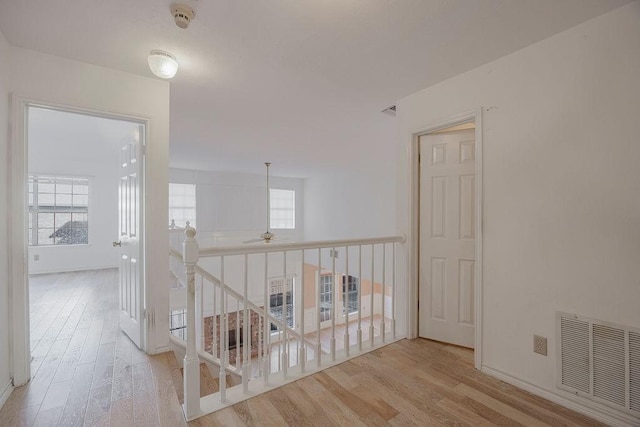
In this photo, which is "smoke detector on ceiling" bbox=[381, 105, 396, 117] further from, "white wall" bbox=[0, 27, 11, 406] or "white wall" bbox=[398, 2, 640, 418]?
"white wall" bbox=[0, 27, 11, 406]

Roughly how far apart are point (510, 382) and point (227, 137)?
416 centimetres

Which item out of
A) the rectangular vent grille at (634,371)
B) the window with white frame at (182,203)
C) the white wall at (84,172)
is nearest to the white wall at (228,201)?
the window with white frame at (182,203)

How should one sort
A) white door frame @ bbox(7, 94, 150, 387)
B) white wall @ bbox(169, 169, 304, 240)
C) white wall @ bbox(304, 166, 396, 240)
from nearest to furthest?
white door frame @ bbox(7, 94, 150, 387) → white wall @ bbox(304, 166, 396, 240) → white wall @ bbox(169, 169, 304, 240)

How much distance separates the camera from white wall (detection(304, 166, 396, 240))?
21.1ft

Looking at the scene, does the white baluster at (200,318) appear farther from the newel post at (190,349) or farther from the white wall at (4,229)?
the white wall at (4,229)

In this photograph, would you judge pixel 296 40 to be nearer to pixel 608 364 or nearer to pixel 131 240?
pixel 131 240

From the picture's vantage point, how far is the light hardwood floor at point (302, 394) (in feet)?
5.43

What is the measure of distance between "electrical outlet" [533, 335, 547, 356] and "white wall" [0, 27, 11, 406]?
334cm

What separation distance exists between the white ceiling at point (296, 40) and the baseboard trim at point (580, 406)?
7.42ft

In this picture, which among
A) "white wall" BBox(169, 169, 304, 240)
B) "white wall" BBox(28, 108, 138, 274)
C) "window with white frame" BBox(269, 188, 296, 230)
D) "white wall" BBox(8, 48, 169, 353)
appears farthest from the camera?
"window with white frame" BBox(269, 188, 296, 230)

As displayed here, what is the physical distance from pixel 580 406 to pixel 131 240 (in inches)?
137

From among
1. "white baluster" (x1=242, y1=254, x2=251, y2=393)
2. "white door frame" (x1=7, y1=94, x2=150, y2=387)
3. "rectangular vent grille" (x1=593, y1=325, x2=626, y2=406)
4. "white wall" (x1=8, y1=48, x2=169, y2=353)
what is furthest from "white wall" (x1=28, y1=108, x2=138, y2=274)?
"rectangular vent grille" (x1=593, y1=325, x2=626, y2=406)

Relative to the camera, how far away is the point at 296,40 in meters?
1.84

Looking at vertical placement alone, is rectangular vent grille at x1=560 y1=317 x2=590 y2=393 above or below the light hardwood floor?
above
